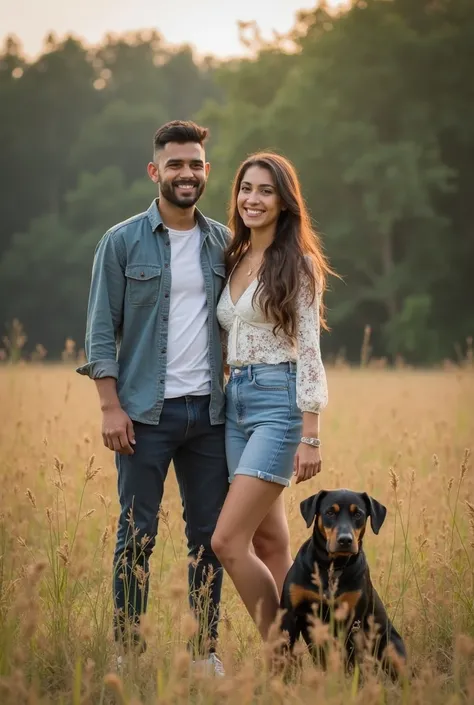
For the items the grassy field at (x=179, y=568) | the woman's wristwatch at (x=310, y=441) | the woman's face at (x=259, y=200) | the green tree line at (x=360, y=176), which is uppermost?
the green tree line at (x=360, y=176)

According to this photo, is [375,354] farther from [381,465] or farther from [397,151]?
[381,465]

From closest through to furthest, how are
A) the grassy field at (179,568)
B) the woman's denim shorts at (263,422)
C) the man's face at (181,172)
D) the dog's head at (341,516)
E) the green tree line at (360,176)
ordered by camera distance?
1. the grassy field at (179,568)
2. the dog's head at (341,516)
3. the woman's denim shorts at (263,422)
4. the man's face at (181,172)
5. the green tree line at (360,176)

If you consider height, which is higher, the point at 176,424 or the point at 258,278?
the point at 258,278

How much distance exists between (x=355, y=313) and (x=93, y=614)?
→ 2674 cm

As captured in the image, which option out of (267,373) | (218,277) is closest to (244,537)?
(267,373)

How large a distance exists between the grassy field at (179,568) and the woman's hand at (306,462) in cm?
34

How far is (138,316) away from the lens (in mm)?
4398

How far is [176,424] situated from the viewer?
14.2ft

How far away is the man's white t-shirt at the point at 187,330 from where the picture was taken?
4367 mm

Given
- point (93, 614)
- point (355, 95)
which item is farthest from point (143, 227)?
point (355, 95)

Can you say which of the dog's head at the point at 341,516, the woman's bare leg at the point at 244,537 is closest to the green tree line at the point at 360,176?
the dog's head at the point at 341,516

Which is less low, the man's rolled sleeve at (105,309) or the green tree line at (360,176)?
the green tree line at (360,176)

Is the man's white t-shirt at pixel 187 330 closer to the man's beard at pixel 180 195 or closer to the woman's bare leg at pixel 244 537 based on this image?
the man's beard at pixel 180 195

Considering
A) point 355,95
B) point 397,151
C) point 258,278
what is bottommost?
point 258,278
